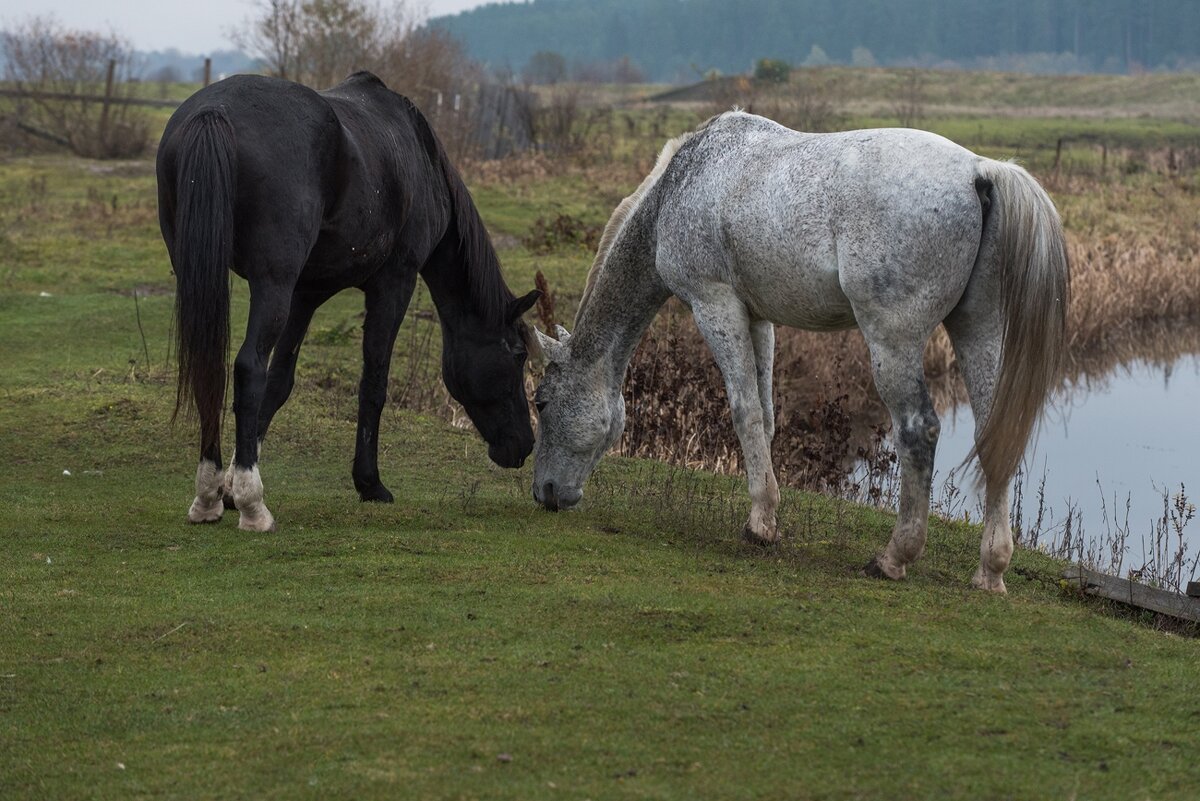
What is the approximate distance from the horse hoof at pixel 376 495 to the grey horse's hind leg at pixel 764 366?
2.03 metres

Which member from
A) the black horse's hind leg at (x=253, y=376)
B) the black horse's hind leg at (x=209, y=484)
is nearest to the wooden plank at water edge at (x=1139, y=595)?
the black horse's hind leg at (x=253, y=376)

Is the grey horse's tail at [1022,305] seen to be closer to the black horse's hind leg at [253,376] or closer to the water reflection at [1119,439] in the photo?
the black horse's hind leg at [253,376]

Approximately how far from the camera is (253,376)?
243 inches

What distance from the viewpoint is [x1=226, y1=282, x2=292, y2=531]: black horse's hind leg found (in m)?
6.07

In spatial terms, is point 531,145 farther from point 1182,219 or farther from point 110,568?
point 110,568

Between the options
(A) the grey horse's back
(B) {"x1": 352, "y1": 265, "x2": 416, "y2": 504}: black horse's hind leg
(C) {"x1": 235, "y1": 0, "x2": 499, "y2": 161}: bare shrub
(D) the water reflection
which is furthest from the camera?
(C) {"x1": 235, "y1": 0, "x2": 499, "y2": 161}: bare shrub

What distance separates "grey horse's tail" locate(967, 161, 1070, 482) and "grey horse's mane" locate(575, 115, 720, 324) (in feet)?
5.49

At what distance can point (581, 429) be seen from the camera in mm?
7344

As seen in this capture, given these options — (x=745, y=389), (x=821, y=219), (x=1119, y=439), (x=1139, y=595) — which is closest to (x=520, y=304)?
(x=745, y=389)

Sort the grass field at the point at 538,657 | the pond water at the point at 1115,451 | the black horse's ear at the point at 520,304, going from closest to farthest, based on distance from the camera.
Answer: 1. the grass field at the point at 538,657
2. the black horse's ear at the point at 520,304
3. the pond water at the point at 1115,451

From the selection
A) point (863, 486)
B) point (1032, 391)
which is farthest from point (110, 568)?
point (863, 486)

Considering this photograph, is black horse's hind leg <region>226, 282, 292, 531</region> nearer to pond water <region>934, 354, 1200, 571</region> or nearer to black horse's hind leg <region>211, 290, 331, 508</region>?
black horse's hind leg <region>211, 290, 331, 508</region>

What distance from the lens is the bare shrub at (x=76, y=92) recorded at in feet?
92.1

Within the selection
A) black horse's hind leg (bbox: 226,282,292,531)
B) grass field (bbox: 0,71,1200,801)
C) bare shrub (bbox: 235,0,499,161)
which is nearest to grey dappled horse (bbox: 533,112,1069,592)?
grass field (bbox: 0,71,1200,801)
